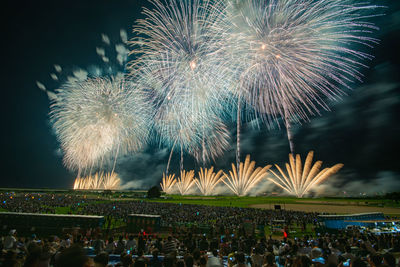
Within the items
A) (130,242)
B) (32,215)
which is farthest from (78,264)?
(32,215)

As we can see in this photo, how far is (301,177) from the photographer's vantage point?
55969 mm

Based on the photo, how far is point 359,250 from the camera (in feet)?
29.7

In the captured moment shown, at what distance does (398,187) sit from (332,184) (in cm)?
1371

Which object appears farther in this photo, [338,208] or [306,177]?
[306,177]

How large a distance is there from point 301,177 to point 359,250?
170 feet

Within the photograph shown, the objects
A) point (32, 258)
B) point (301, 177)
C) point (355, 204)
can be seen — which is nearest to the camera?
point (32, 258)

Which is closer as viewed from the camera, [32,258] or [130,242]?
[32,258]

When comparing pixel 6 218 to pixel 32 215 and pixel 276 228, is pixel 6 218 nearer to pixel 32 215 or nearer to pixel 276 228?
pixel 32 215

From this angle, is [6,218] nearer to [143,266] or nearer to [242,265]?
[143,266]

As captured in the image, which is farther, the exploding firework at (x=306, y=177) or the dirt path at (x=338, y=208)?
the exploding firework at (x=306, y=177)

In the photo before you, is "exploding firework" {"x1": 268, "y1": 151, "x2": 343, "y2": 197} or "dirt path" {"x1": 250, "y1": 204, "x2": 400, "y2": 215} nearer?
"dirt path" {"x1": 250, "y1": 204, "x2": 400, "y2": 215}

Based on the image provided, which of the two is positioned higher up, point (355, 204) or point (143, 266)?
point (143, 266)

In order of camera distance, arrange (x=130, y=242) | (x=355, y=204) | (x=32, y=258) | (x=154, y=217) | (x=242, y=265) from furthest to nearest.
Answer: (x=355, y=204), (x=154, y=217), (x=130, y=242), (x=242, y=265), (x=32, y=258)

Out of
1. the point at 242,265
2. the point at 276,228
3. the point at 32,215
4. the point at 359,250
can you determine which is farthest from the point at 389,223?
the point at 32,215
